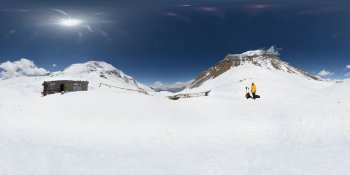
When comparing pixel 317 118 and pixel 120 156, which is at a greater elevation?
pixel 317 118

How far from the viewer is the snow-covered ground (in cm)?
1245

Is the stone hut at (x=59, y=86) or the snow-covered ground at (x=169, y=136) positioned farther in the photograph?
the stone hut at (x=59, y=86)

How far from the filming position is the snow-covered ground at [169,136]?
40.9 ft

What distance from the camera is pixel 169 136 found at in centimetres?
1962

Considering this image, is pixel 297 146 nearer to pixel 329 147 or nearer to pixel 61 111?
pixel 329 147

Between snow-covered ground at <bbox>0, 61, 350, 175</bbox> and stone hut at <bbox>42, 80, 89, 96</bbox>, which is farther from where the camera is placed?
stone hut at <bbox>42, 80, 89, 96</bbox>

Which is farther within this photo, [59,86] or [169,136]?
[59,86]

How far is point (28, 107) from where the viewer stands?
2655 cm

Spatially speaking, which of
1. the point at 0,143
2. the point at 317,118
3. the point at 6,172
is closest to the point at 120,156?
the point at 6,172

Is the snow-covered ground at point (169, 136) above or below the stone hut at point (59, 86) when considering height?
below

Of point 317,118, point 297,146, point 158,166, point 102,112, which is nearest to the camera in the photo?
point 158,166

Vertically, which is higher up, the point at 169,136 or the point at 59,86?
the point at 59,86

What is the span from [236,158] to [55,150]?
31.4ft

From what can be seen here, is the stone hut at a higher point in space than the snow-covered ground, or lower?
higher
